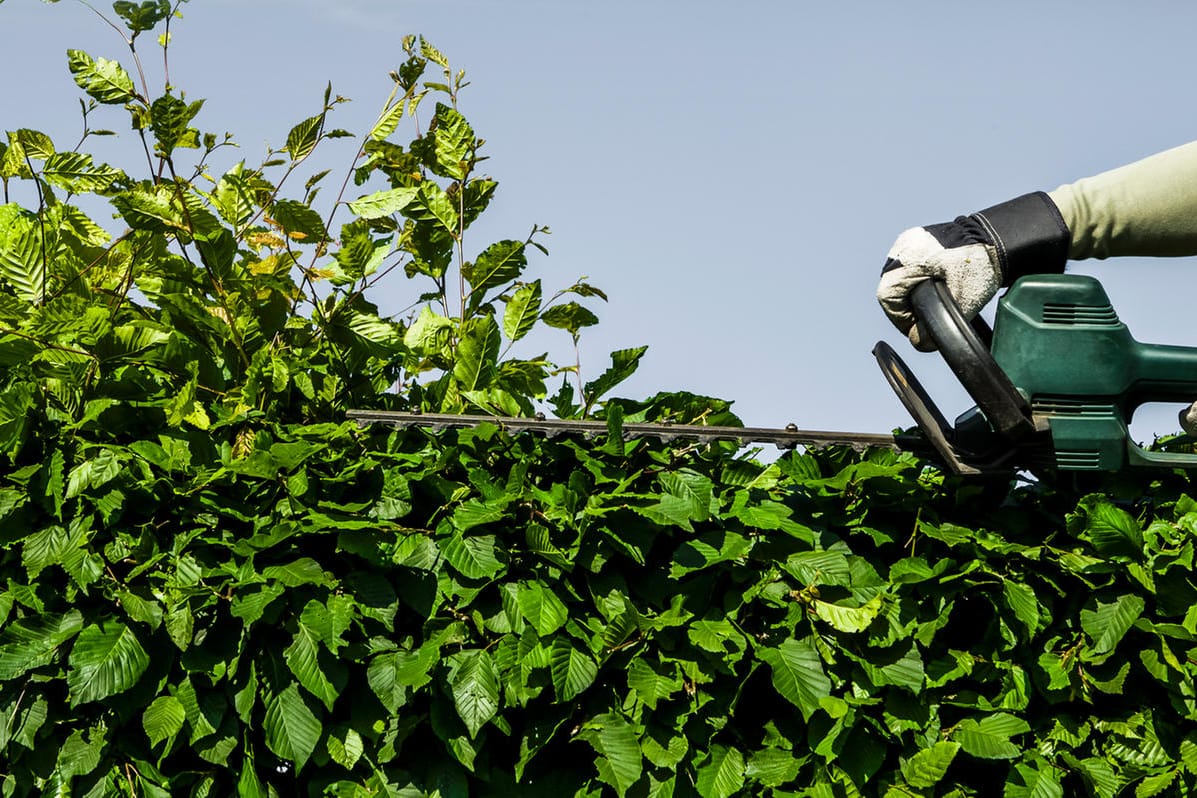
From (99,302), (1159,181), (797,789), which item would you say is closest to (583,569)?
(797,789)

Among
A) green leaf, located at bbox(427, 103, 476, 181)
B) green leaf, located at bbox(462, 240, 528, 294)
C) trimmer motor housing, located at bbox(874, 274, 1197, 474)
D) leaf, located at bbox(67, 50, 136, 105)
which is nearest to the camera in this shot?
trimmer motor housing, located at bbox(874, 274, 1197, 474)

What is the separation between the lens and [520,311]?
3355 millimetres

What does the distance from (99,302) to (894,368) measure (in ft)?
6.78

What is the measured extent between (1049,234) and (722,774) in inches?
60.1

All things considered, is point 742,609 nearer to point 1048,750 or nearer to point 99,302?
point 1048,750

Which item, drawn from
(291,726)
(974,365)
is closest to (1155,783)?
(974,365)

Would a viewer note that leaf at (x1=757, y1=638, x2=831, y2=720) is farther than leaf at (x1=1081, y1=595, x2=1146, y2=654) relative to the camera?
No

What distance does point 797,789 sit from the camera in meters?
2.91

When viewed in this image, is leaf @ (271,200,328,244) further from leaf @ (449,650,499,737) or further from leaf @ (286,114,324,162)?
leaf @ (449,650,499,737)

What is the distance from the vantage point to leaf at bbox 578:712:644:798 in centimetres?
276

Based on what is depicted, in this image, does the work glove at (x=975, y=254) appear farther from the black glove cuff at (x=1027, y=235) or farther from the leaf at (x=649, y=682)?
the leaf at (x=649, y=682)

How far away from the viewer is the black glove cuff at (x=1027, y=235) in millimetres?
2896

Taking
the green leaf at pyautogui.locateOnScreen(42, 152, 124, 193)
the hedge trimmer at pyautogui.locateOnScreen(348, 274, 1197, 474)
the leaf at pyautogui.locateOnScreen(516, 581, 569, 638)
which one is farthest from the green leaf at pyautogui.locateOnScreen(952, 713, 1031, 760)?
the green leaf at pyautogui.locateOnScreen(42, 152, 124, 193)

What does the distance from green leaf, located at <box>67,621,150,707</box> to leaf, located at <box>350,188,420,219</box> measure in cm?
126
